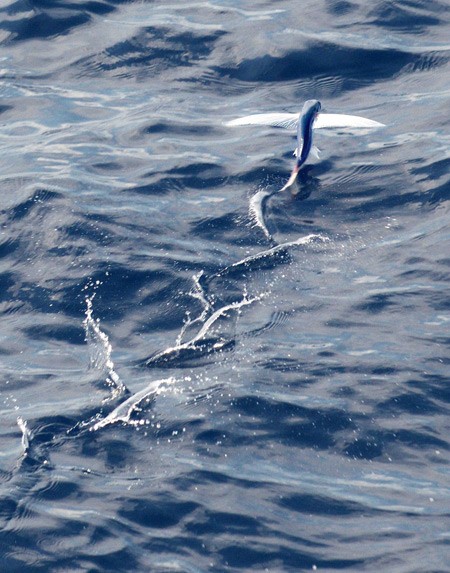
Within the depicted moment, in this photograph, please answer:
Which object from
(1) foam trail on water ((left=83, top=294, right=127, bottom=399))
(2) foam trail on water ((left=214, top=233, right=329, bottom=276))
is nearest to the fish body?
(2) foam trail on water ((left=214, top=233, right=329, bottom=276))

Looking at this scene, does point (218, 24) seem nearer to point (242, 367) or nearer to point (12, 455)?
point (242, 367)

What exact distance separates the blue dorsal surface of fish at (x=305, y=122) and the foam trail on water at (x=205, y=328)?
1739 millimetres

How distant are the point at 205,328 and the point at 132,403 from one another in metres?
0.96

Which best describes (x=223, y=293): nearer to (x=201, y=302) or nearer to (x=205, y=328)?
(x=201, y=302)

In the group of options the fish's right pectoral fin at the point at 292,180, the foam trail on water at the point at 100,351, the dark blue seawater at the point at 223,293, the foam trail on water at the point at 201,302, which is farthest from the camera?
the fish's right pectoral fin at the point at 292,180

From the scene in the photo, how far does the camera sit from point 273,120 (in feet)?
31.7

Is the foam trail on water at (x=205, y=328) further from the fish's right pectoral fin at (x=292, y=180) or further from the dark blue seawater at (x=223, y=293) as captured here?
the fish's right pectoral fin at (x=292, y=180)

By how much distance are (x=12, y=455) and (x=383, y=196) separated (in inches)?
160

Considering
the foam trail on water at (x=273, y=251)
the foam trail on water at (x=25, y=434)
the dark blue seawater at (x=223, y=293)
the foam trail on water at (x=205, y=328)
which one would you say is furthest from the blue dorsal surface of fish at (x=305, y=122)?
the foam trail on water at (x=25, y=434)

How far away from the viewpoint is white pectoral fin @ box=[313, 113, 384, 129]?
948 cm

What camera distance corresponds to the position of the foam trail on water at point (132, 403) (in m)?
6.39

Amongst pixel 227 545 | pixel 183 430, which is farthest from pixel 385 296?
pixel 227 545

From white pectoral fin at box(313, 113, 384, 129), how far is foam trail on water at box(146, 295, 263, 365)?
257 cm

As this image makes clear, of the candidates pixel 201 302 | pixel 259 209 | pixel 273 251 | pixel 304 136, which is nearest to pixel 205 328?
pixel 201 302
